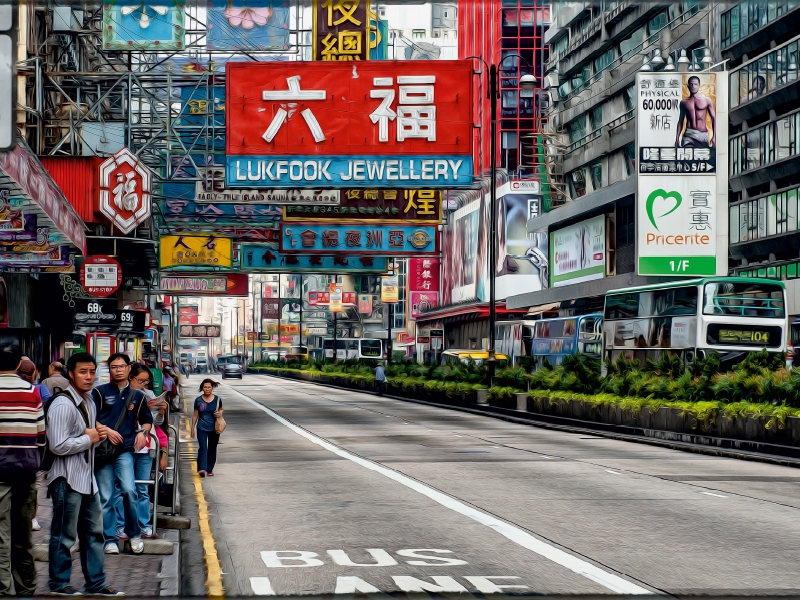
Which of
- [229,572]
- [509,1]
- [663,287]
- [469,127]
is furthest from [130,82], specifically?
[509,1]

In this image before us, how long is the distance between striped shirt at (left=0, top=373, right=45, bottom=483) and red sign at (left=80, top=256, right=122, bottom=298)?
20.0 metres

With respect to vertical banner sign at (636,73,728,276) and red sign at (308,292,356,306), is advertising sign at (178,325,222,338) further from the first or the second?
vertical banner sign at (636,73,728,276)

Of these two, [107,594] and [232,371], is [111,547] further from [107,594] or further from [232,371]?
[232,371]

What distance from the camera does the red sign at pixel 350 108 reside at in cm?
2941

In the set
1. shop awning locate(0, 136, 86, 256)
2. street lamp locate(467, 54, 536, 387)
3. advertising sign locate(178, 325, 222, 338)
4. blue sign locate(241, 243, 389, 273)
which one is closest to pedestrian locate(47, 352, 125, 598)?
shop awning locate(0, 136, 86, 256)

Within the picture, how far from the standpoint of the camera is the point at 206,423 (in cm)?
2103

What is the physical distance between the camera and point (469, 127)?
29.7 m

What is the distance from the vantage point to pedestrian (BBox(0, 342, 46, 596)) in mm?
8555

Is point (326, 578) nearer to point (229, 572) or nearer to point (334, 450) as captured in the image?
point (229, 572)

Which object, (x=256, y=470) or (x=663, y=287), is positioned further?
(x=663, y=287)

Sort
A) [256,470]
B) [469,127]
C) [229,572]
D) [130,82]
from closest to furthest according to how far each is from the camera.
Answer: [229,572], [256,470], [469,127], [130,82]

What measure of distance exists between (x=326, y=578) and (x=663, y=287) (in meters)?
31.4

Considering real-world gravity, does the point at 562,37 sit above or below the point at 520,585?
above

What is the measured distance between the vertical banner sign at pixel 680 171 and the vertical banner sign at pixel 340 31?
23107 millimetres
